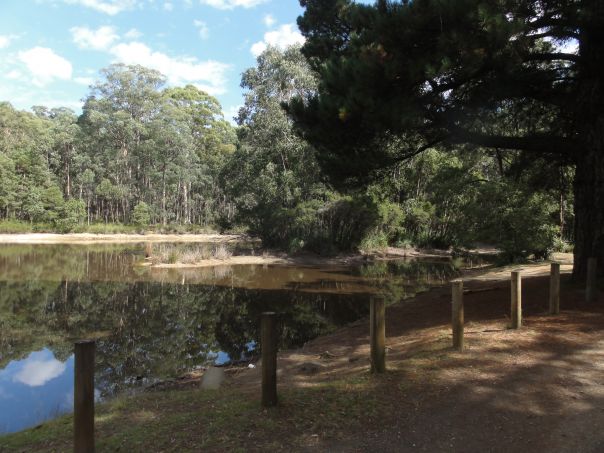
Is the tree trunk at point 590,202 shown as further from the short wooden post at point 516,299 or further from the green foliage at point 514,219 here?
the green foliage at point 514,219

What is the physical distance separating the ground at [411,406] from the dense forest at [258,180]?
5205 millimetres

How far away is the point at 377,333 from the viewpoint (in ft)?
16.9

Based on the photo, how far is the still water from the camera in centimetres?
854

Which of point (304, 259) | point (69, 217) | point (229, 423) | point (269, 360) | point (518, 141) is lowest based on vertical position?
point (304, 259)

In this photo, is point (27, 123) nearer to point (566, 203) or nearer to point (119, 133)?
point (119, 133)

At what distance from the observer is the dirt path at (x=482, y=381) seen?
3754 millimetres

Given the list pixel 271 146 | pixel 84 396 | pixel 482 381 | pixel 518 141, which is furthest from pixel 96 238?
pixel 482 381

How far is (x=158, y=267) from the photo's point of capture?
2473 centimetres

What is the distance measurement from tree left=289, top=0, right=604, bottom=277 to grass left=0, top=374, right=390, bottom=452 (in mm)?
5084

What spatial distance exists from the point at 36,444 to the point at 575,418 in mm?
5033

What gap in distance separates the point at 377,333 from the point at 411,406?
3.05 ft

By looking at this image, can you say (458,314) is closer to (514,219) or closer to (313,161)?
(514,219)

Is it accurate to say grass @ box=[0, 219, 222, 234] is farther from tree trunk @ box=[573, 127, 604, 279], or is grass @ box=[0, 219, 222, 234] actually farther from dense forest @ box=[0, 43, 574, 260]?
tree trunk @ box=[573, 127, 604, 279]

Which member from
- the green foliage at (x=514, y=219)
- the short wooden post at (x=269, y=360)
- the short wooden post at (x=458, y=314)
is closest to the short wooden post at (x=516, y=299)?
the short wooden post at (x=458, y=314)
